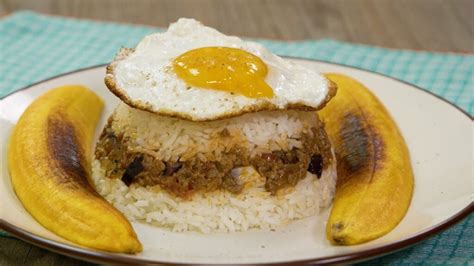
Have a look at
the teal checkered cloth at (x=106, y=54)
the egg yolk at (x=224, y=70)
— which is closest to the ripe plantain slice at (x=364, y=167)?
the egg yolk at (x=224, y=70)

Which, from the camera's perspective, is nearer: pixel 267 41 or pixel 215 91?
pixel 215 91

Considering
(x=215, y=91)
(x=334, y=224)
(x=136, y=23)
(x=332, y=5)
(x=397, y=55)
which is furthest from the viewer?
(x=332, y=5)

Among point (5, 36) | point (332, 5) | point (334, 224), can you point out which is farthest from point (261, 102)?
point (332, 5)

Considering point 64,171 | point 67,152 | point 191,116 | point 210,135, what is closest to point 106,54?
point 67,152

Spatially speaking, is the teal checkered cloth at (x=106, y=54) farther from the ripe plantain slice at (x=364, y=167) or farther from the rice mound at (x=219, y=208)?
the rice mound at (x=219, y=208)

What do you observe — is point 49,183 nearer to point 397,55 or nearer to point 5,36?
point 5,36

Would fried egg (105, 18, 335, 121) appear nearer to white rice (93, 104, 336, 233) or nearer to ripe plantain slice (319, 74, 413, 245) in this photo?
white rice (93, 104, 336, 233)

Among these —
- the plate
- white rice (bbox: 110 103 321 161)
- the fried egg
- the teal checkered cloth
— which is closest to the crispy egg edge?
the fried egg
